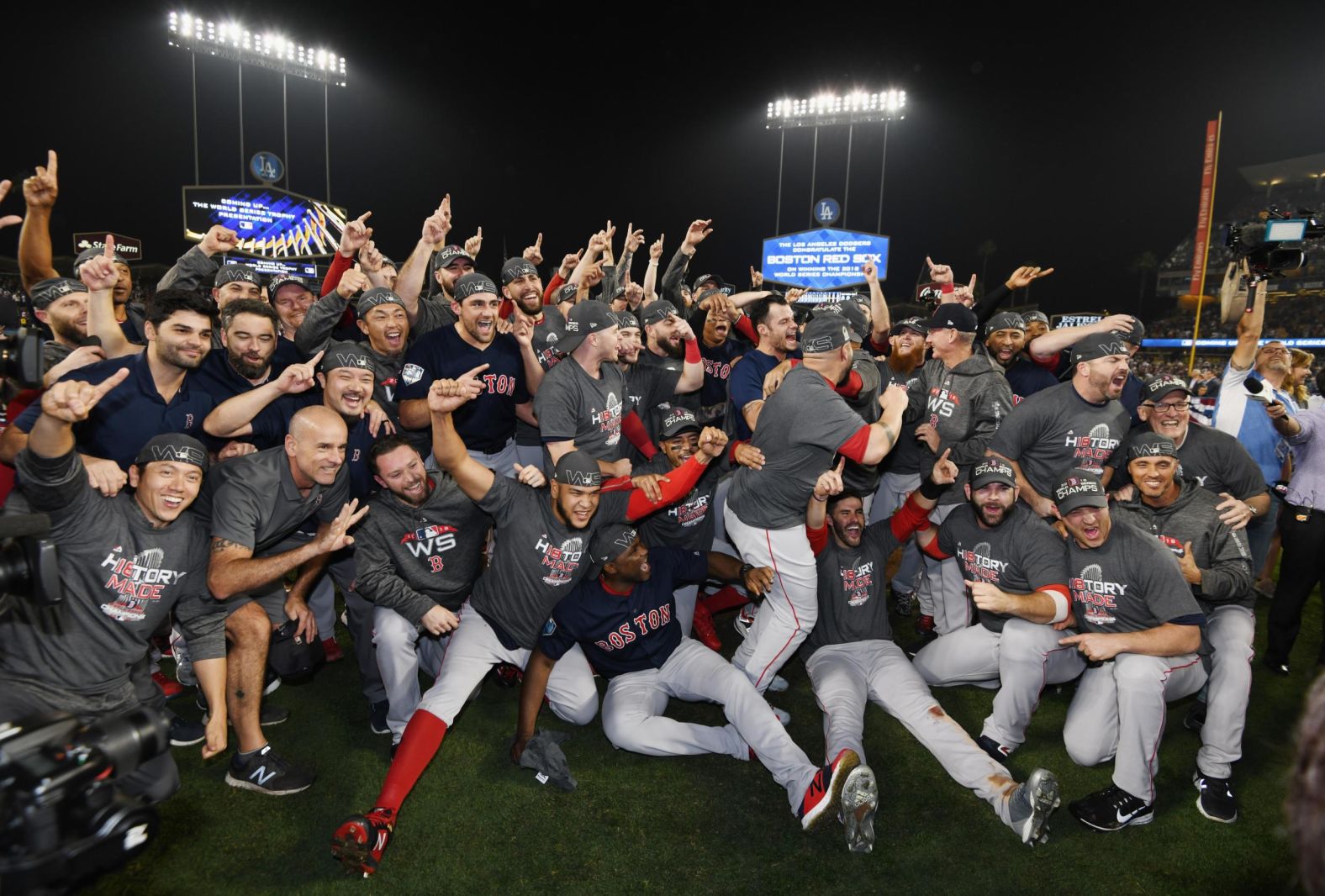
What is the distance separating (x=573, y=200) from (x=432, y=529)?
980 inches

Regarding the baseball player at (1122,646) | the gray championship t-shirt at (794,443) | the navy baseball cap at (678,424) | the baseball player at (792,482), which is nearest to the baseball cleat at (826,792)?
the baseball player at (792,482)

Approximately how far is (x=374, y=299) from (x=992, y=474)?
420cm

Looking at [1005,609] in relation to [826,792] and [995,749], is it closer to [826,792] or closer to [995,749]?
Answer: [995,749]

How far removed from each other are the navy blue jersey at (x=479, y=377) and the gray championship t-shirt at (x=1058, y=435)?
346cm

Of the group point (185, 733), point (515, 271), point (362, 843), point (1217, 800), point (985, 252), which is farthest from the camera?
point (985, 252)

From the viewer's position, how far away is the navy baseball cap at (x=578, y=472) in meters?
4.07

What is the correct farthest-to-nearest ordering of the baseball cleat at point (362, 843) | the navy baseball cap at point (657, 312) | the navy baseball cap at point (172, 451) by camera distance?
the navy baseball cap at point (657, 312), the navy baseball cap at point (172, 451), the baseball cleat at point (362, 843)

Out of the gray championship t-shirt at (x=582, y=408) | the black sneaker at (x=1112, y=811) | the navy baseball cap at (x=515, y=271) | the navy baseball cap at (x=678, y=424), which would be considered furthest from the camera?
the navy baseball cap at (x=515, y=271)

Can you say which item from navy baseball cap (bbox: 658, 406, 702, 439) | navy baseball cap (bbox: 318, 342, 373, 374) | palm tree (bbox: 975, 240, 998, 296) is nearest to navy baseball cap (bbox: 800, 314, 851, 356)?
navy baseball cap (bbox: 658, 406, 702, 439)

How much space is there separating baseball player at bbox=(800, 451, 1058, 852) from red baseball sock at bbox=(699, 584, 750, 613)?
838 millimetres

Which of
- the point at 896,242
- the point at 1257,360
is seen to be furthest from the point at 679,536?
the point at 896,242

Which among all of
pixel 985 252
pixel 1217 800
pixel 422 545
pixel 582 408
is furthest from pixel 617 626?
pixel 985 252

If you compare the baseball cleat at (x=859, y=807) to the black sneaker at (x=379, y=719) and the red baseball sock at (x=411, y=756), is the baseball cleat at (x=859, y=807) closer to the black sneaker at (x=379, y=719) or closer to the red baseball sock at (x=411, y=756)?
the red baseball sock at (x=411, y=756)

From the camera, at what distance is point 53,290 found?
4.78 m
